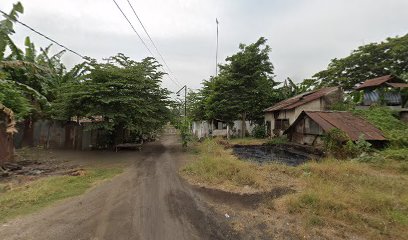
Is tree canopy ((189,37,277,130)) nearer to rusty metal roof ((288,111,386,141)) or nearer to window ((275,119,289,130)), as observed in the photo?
window ((275,119,289,130))

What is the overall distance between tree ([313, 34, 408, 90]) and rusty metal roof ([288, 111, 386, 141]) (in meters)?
13.5

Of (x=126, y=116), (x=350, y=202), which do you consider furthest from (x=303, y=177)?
(x=126, y=116)

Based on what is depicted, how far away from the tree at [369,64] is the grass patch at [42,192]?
2979 cm

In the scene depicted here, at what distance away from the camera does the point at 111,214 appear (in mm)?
→ 6074

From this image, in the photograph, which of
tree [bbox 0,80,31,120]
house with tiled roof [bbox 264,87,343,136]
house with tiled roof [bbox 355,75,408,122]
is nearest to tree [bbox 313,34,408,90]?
house with tiled roof [bbox 355,75,408,122]

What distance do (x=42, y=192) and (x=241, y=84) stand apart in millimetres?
20294

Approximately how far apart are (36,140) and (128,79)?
7.81 metres

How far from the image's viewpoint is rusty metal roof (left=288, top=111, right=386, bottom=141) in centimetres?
1515

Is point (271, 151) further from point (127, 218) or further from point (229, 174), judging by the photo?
point (127, 218)

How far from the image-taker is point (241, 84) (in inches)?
989

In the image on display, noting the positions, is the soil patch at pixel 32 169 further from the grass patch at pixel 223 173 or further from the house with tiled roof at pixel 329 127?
the house with tiled roof at pixel 329 127

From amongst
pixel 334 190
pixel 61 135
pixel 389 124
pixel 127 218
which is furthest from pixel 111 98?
pixel 389 124

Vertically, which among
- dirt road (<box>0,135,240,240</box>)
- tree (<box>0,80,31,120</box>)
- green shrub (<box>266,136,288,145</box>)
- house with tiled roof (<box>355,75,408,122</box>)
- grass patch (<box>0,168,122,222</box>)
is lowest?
dirt road (<box>0,135,240,240</box>)

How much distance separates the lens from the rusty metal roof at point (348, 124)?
1515 cm
